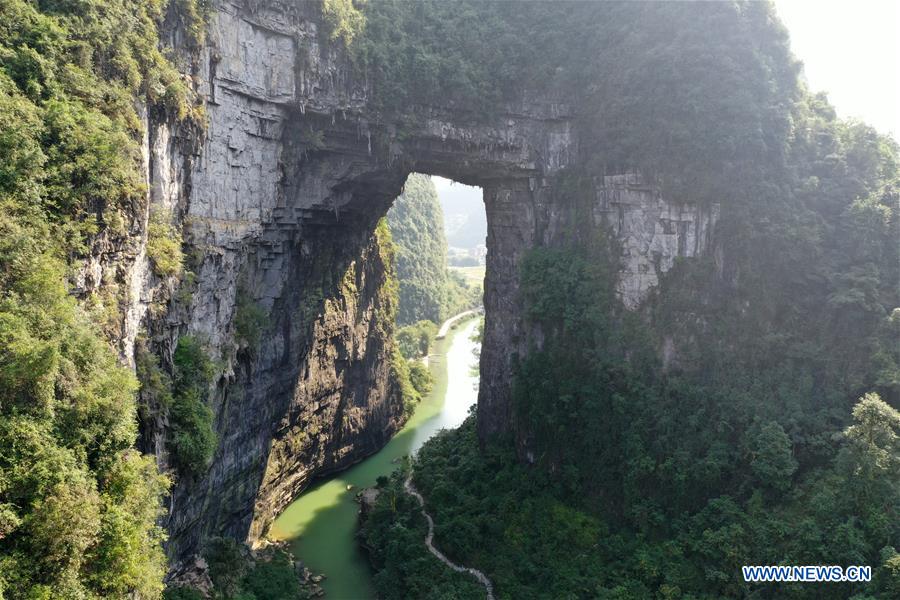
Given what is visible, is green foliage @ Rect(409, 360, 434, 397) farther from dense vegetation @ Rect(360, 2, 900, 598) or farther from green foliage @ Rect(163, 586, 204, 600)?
green foliage @ Rect(163, 586, 204, 600)

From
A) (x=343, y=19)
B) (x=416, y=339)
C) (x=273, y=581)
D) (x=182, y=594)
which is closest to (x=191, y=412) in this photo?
(x=182, y=594)

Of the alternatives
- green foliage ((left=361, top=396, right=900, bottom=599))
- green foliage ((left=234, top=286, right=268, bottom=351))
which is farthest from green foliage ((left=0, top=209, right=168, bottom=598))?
green foliage ((left=361, top=396, right=900, bottom=599))

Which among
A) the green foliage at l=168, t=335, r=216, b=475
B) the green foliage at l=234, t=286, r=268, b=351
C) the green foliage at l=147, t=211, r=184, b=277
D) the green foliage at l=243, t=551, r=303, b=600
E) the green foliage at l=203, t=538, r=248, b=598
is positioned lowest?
the green foliage at l=243, t=551, r=303, b=600

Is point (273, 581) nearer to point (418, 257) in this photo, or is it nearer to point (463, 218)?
point (418, 257)

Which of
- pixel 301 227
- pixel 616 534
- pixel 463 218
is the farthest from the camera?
pixel 463 218

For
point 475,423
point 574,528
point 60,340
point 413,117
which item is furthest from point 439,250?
point 60,340
